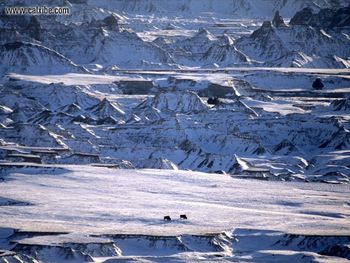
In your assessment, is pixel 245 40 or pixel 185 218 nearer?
pixel 185 218

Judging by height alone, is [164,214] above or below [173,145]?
above

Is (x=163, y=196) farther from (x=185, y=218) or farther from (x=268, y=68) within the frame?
(x=268, y=68)

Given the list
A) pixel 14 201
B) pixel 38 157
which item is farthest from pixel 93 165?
pixel 14 201

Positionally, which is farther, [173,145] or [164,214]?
[173,145]

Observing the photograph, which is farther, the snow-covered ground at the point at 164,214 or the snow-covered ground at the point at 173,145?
the snow-covered ground at the point at 173,145

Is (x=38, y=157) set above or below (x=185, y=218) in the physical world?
below

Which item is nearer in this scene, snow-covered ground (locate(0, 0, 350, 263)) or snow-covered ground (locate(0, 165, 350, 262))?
snow-covered ground (locate(0, 165, 350, 262))

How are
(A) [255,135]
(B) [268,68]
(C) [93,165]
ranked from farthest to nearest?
(B) [268,68] < (A) [255,135] < (C) [93,165]

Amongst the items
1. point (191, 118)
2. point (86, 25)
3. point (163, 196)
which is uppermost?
point (163, 196)

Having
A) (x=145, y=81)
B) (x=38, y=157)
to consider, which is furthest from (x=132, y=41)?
(x=38, y=157)

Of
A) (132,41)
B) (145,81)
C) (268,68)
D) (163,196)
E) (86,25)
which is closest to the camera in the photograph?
(163,196)
